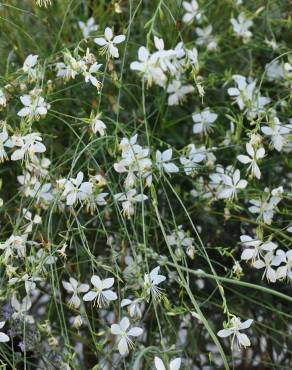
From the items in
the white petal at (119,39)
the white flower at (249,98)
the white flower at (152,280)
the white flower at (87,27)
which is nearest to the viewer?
the white flower at (152,280)

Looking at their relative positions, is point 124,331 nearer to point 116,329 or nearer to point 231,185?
point 116,329

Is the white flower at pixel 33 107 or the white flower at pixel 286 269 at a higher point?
the white flower at pixel 33 107

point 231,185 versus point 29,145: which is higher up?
point 29,145

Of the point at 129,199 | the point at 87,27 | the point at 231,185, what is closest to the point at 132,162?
the point at 129,199

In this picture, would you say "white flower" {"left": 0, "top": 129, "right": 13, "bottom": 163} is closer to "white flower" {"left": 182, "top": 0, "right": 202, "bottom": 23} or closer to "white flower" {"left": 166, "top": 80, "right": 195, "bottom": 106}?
"white flower" {"left": 166, "top": 80, "right": 195, "bottom": 106}

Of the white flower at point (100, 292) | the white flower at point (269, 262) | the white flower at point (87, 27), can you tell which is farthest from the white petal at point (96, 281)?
the white flower at point (87, 27)

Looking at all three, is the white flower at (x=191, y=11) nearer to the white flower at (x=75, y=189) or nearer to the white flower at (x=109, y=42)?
the white flower at (x=109, y=42)

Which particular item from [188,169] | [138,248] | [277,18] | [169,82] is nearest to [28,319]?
[138,248]
